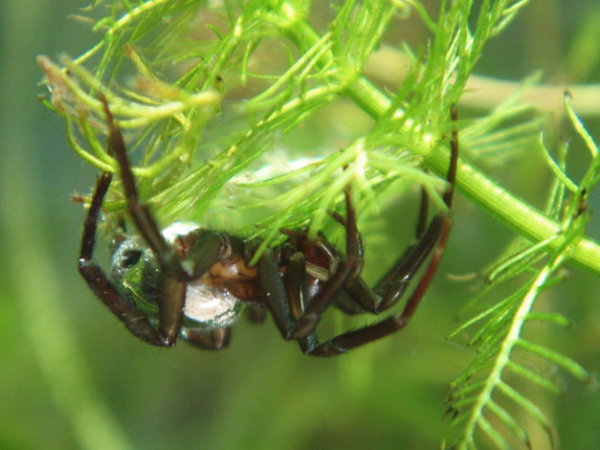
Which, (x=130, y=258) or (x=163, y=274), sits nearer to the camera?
(x=163, y=274)

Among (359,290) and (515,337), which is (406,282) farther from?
(515,337)

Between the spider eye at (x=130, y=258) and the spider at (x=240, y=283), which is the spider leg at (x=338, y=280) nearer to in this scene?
the spider at (x=240, y=283)

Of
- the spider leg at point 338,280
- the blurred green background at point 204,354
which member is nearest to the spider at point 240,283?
the spider leg at point 338,280

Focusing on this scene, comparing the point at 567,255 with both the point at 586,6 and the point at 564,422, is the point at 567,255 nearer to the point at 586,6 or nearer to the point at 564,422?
the point at 564,422

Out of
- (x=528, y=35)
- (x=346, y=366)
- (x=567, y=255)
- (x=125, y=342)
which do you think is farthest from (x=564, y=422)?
(x=125, y=342)

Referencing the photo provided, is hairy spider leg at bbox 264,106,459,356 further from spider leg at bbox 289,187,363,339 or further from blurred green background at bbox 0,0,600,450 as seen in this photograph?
blurred green background at bbox 0,0,600,450

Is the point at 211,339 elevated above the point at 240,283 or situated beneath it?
situated beneath

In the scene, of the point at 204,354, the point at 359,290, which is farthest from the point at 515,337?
the point at 204,354

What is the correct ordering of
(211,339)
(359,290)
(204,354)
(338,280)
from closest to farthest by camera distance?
1. (338,280)
2. (359,290)
3. (211,339)
4. (204,354)
